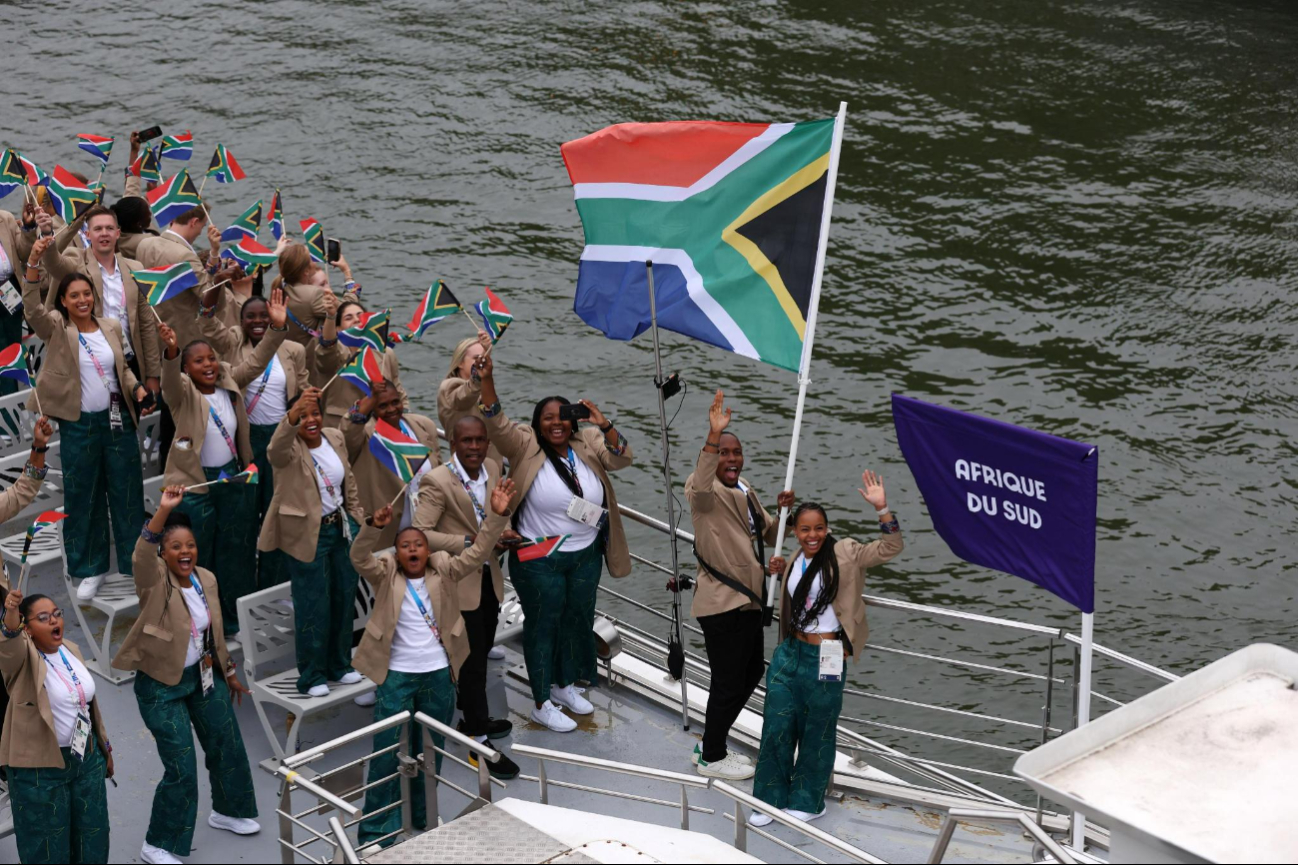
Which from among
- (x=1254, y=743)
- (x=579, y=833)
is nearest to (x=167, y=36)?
(x=579, y=833)

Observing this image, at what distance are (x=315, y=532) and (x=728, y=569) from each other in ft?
8.32

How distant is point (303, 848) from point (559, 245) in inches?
606

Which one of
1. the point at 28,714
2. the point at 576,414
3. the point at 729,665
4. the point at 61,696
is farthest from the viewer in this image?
the point at 576,414

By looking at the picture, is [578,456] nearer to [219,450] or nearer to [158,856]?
[219,450]

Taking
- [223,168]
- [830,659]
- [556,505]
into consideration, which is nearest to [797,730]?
[830,659]

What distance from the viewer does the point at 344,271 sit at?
1336 centimetres

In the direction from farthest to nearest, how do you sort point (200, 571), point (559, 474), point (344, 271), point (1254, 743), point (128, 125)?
point (128, 125)
point (344, 271)
point (559, 474)
point (200, 571)
point (1254, 743)

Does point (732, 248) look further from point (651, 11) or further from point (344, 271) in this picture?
point (651, 11)

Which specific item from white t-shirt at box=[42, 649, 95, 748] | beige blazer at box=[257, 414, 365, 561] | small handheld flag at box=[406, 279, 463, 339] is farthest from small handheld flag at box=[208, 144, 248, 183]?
white t-shirt at box=[42, 649, 95, 748]

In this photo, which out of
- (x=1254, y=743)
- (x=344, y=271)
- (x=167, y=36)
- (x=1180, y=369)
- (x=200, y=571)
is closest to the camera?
(x=1254, y=743)

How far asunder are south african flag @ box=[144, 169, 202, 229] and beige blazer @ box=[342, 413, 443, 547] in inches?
108

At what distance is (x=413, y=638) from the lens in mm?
9164

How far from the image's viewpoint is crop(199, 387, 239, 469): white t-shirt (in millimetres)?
10226

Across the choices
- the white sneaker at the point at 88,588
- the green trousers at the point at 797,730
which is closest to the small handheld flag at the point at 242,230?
the white sneaker at the point at 88,588
